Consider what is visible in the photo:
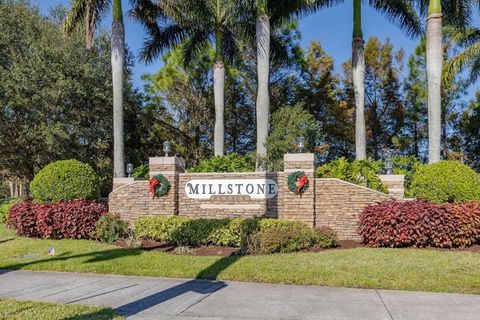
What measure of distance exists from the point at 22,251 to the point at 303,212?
6.90 meters

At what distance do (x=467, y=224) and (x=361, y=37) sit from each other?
9.86 meters

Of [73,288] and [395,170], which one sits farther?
[395,170]

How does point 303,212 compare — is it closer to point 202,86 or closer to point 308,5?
point 308,5

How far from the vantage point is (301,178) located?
11281mm

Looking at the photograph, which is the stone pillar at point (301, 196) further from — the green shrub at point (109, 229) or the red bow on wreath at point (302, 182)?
the green shrub at point (109, 229)

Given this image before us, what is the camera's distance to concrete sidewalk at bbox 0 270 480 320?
18.3ft

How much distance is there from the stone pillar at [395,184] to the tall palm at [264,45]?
3.97 m

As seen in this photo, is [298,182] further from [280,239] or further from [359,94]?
[359,94]

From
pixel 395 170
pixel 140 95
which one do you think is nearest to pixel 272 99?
pixel 140 95

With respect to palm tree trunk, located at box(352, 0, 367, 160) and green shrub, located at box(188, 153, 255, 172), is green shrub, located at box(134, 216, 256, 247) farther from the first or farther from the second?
palm tree trunk, located at box(352, 0, 367, 160)

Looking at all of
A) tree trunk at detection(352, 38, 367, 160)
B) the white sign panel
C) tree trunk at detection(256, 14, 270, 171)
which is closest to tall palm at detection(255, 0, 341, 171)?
tree trunk at detection(256, 14, 270, 171)

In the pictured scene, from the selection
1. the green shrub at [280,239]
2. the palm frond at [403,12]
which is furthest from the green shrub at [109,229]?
the palm frond at [403,12]

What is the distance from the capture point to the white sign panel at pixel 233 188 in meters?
11.8

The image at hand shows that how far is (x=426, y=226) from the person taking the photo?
391 inches
